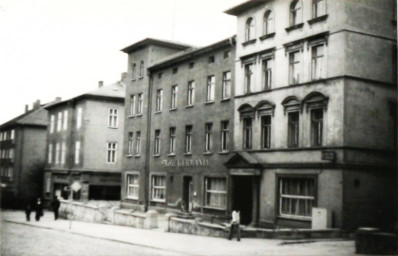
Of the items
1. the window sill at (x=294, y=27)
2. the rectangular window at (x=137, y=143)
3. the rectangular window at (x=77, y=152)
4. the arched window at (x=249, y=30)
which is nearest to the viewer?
the window sill at (x=294, y=27)

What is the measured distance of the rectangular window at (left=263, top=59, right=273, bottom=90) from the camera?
27.3 meters

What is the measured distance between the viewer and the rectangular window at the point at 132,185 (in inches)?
1593

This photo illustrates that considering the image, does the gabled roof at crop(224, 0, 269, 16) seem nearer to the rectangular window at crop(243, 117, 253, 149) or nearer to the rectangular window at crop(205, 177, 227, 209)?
the rectangular window at crop(243, 117, 253, 149)

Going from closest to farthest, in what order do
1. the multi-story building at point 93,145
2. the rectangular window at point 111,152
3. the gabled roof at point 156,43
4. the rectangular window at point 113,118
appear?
the gabled roof at point 156,43, the multi-story building at point 93,145, the rectangular window at point 111,152, the rectangular window at point 113,118

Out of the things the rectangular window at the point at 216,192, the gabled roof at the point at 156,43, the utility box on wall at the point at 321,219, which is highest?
the gabled roof at the point at 156,43

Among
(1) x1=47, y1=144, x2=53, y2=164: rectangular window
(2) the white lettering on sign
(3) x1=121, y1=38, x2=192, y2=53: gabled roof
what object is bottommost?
(2) the white lettering on sign

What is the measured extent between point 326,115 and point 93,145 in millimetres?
30180

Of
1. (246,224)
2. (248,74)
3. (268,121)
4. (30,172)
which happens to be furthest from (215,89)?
(30,172)

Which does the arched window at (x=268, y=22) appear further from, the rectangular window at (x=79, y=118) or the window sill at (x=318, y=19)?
the rectangular window at (x=79, y=118)

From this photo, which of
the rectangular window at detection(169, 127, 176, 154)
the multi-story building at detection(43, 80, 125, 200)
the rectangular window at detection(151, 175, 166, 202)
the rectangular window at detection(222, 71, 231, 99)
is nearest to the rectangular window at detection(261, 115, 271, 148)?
the rectangular window at detection(222, 71, 231, 99)

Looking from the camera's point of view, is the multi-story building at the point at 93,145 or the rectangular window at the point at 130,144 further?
the multi-story building at the point at 93,145

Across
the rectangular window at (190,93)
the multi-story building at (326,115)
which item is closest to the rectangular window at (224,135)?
the multi-story building at (326,115)

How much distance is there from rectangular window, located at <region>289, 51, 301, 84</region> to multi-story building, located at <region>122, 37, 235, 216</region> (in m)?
5.40

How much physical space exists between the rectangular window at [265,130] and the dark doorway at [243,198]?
272cm
